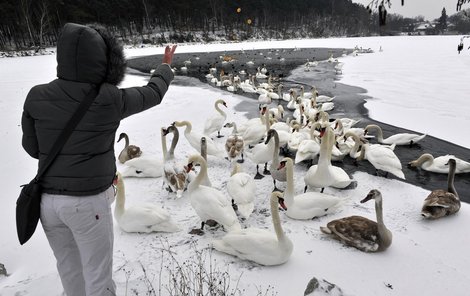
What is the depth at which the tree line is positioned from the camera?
4000 cm

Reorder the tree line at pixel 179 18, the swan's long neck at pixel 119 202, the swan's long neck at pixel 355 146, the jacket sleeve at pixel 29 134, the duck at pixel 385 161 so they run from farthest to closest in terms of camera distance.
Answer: the tree line at pixel 179 18 → the swan's long neck at pixel 355 146 → the duck at pixel 385 161 → the swan's long neck at pixel 119 202 → the jacket sleeve at pixel 29 134

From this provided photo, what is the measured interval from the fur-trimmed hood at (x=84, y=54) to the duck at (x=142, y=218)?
240 cm

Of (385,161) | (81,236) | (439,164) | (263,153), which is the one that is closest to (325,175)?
(263,153)

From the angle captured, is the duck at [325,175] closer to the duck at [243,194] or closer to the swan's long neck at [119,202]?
the duck at [243,194]

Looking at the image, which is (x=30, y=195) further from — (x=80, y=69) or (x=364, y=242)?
(x=364, y=242)

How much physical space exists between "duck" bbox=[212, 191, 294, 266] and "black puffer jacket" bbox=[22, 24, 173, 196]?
1942 millimetres

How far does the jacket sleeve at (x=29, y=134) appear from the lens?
2.14 m

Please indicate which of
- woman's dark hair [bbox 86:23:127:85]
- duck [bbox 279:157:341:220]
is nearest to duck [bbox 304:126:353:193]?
duck [bbox 279:157:341:220]

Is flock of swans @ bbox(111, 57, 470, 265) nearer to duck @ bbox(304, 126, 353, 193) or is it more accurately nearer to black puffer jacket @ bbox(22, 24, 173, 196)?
duck @ bbox(304, 126, 353, 193)

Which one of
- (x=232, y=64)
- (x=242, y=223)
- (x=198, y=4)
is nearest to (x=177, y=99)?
(x=242, y=223)

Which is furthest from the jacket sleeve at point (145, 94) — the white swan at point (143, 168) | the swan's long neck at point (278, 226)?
the white swan at point (143, 168)

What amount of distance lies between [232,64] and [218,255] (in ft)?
77.9

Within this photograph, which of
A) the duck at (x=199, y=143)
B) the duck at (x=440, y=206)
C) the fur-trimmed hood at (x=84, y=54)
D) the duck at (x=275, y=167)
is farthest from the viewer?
the duck at (x=199, y=143)

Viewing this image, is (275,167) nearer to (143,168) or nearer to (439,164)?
(143,168)
